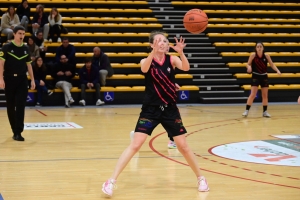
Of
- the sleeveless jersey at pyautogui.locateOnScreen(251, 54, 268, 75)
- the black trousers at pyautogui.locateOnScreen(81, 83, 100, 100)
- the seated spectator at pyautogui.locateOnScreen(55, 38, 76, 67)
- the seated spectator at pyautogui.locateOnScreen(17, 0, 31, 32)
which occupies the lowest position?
the black trousers at pyautogui.locateOnScreen(81, 83, 100, 100)

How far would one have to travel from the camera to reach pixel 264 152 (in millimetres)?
8375

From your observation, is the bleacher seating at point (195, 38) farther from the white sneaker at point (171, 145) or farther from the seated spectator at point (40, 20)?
the white sneaker at point (171, 145)

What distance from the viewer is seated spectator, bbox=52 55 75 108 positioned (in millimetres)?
15859

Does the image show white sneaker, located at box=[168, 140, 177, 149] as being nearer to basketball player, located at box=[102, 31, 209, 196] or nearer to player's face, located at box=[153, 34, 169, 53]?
basketball player, located at box=[102, 31, 209, 196]

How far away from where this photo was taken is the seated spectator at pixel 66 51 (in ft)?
53.8

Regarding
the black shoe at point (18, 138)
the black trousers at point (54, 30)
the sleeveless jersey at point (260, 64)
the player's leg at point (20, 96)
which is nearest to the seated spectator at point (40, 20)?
the black trousers at point (54, 30)

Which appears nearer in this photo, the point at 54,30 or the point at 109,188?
the point at 109,188

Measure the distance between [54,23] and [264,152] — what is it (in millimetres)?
10645

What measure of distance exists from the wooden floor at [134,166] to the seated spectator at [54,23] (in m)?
5.46

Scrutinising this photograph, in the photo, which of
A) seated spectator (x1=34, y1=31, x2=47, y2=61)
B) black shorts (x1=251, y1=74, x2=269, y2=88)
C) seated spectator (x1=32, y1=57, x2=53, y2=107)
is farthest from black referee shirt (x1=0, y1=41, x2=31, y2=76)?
seated spectator (x1=34, y1=31, x2=47, y2=61)

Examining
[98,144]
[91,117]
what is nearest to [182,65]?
[98,144]

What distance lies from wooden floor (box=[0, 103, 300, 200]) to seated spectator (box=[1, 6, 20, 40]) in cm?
540

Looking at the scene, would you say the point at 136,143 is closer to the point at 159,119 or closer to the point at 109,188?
the point at 159,119

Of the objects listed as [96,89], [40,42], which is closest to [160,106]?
[96,89]
